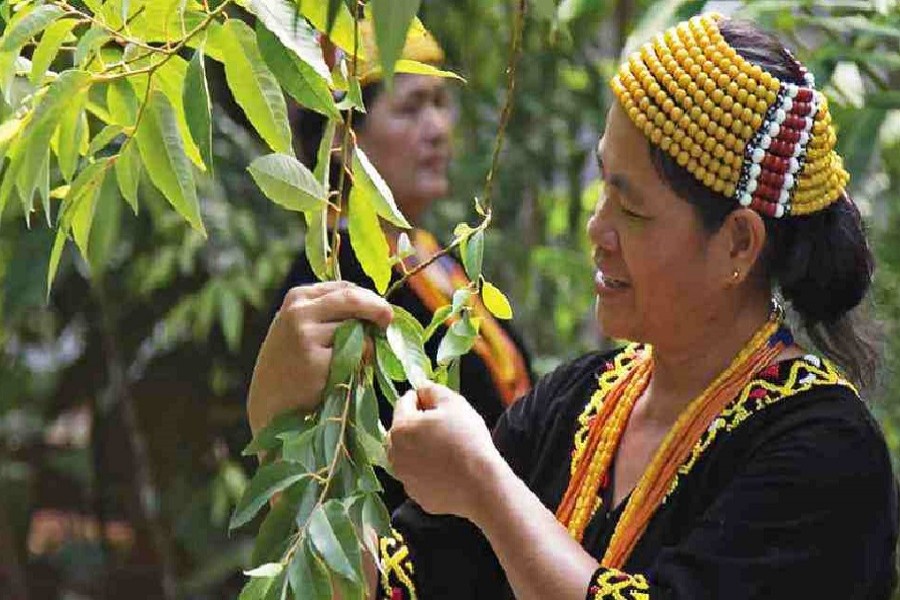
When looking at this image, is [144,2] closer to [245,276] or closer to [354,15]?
[354,15]

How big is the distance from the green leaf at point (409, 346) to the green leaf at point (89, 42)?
11.5 inches

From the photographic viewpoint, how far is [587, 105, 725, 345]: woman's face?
1.34 metres

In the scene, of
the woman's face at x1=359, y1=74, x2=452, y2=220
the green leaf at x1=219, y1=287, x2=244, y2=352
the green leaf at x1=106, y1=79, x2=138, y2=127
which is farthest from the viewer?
the green leaf at x1=219, y1=287, x2=244, y2=352

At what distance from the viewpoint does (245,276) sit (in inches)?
127

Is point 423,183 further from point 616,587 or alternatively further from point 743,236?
point 616,587

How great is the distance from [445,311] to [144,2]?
0.32 m

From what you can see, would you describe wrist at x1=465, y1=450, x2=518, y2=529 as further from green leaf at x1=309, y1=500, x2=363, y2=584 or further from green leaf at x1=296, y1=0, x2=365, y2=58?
green leaf at x1=296, y1=0, x2=365, y2=58

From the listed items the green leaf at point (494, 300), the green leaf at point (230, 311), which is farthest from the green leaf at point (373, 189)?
the green leaf at point (230, 311)

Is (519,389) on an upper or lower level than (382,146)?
lower

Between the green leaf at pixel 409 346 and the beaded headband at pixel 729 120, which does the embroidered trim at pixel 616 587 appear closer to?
the green leaf at pixel 409 346

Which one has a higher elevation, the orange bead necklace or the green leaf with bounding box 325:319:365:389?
the green leaf with bounding box 325:319:365:389

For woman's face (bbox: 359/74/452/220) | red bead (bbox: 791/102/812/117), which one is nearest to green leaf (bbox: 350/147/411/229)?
red bead (bbox: 791/102/812/117)

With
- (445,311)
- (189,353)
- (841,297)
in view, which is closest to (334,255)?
(445,311)

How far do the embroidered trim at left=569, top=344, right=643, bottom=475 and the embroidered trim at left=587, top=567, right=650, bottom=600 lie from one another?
0.20 metres
